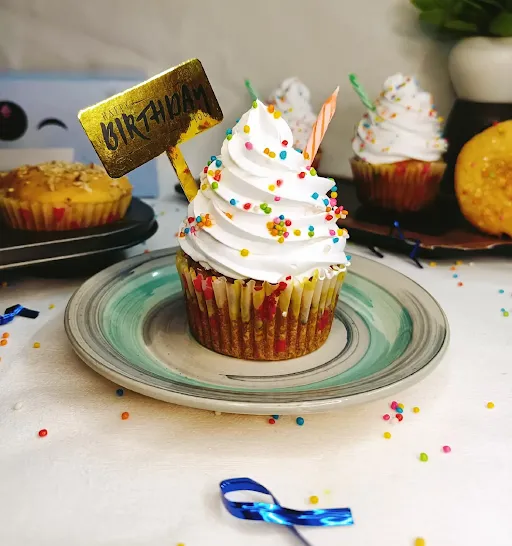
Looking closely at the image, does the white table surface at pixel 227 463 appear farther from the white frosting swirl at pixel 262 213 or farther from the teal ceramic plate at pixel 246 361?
the white frosting swirl at pixel 262 213

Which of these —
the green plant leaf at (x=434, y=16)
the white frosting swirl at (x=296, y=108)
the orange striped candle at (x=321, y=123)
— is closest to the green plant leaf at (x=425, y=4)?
the green plant leaf at (x=434, y=16)

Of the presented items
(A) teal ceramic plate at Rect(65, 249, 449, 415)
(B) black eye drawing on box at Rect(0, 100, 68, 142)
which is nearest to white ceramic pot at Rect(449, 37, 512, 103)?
(A) teal ceramic plate at Rect(65, 249, 449, 415)

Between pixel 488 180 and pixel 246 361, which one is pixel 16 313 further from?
pixel 488 180

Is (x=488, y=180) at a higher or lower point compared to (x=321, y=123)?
lower

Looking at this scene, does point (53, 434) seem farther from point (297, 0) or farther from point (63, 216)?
point (297, 0)

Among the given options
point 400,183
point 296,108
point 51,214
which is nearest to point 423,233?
point 400,183

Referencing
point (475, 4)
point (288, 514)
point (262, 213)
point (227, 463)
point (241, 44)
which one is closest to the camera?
point (288, 514)
